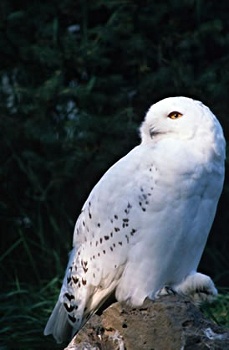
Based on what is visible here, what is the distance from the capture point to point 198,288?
173 inches

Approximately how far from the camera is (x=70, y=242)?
20.8 ft

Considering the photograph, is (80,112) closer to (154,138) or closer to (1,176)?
(1,176)

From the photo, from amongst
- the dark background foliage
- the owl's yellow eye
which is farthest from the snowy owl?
the dark background foliage

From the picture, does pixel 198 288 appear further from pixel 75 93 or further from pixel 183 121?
pixel 75 93

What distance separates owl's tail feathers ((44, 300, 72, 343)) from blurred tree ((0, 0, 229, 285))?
1354 millimetres

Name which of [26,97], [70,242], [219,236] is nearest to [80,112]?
[26,97]

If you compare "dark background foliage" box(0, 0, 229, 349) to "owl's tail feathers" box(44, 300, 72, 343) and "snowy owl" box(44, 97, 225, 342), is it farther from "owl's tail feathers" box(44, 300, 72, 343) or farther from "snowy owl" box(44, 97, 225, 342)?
"snowy owl" box(44, 97, 225, 342)

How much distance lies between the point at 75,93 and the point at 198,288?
1956mm

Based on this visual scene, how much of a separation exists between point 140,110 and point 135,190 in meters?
1.92

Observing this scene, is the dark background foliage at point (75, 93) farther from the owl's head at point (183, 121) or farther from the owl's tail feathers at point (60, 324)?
the owl's head at point (183, 121)

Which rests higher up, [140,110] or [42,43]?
[42,43]

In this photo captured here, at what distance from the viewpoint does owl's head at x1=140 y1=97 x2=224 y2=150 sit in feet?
14.1

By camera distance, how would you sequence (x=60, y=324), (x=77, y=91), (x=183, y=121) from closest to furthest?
(x=183, y=121) → (x=60, y=324) → (x=77, y=91)

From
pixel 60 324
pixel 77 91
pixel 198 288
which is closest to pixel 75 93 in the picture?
pixel 77 91
